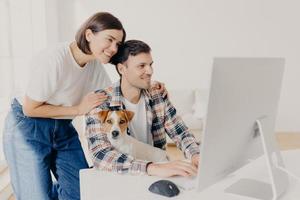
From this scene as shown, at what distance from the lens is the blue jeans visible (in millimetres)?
1946

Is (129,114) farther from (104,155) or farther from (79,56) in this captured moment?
(79,56)

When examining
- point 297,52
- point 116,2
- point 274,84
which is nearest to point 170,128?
point 274,84

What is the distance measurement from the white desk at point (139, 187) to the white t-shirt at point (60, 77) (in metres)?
0.60

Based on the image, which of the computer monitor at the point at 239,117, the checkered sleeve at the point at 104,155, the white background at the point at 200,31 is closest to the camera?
the computer monitor at the point at 239,117

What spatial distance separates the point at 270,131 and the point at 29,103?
1.21 m

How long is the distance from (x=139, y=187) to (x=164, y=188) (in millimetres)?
111

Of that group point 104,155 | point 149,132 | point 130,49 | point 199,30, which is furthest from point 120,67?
Answer: point 199,30

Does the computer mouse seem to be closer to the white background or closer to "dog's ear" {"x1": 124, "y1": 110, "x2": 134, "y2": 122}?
"dog's ear" {"x1": 124, "y1": 110, "x2": 134, "y2": 122}

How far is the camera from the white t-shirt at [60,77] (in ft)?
5.96

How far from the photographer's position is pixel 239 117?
1052 millimetres

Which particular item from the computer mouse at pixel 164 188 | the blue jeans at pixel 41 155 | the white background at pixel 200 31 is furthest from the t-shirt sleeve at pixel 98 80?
the white background at pixel 200 31

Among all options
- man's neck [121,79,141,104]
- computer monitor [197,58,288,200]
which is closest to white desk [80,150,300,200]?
computer monitor [197,58,288,200]

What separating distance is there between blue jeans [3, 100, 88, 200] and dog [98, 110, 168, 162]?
51 centimetres

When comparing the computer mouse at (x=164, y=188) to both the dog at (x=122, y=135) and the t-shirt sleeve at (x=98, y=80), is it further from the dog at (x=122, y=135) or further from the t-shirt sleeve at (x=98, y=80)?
the t-shirt sleeve at (x=98, y=80)
